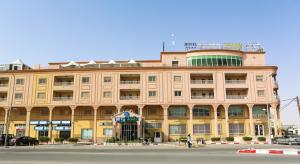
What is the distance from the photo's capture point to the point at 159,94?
56094 mm

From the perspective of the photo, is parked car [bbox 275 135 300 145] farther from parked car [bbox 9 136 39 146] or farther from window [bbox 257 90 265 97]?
parked car [bbox 9 136 39 146]

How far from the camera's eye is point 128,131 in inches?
2148

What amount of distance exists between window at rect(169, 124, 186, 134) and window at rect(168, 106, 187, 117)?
2.18m

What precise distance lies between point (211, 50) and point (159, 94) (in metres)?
13.9

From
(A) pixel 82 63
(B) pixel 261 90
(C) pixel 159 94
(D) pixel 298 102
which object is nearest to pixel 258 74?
(B) pixel 261 90

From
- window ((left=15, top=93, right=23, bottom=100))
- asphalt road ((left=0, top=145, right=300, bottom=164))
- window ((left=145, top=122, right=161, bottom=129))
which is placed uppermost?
window ((left=15, top=93, right=23, bottom=100))

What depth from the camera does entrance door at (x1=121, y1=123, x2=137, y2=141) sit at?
178 ft

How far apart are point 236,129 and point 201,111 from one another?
297 inches

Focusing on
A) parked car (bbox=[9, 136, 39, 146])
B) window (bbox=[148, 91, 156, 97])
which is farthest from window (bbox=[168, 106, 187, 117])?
parked car (bbox=[9, 136, 39, 146])

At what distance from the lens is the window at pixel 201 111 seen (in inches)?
2271

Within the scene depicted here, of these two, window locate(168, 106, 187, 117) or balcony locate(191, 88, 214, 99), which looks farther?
balcony locate(191, 88, 214, 99)

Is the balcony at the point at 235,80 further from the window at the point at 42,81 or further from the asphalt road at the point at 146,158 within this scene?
the asphalt road at the point at 146,158

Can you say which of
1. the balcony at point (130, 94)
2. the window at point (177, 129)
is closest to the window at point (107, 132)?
the balcony at point (130, 94)

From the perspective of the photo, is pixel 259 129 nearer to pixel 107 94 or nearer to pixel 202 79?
pixel 202 79
